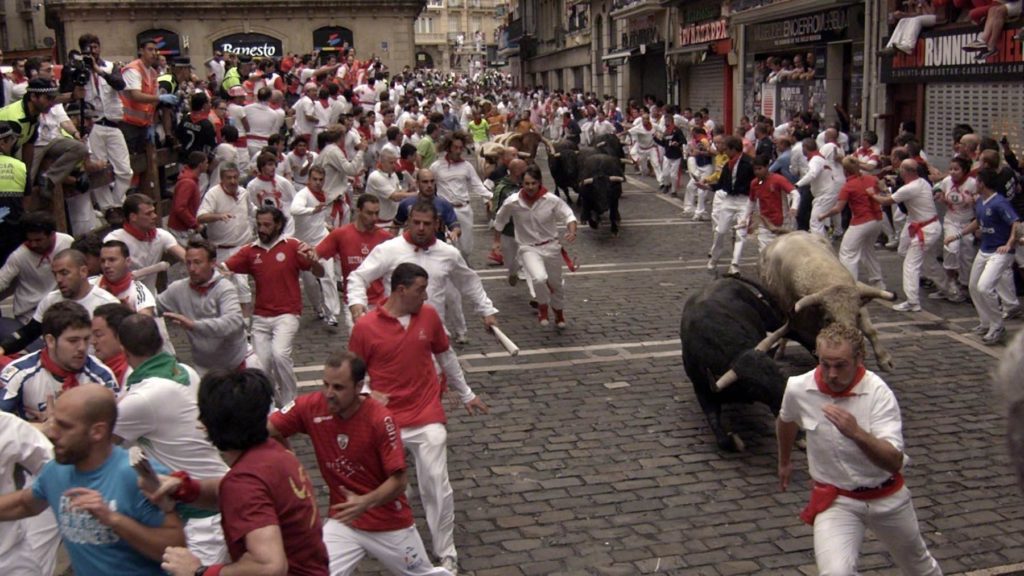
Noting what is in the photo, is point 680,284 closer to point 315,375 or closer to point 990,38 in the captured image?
point 315,375

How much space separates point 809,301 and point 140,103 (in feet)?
34.1

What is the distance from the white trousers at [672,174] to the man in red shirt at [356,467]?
19143mm

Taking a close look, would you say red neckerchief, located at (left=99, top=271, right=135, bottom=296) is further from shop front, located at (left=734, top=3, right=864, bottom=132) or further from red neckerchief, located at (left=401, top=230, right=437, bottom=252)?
shop front, located at (left=734, top=3, right=864, bottom=132)

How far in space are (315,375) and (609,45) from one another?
39.5 meters

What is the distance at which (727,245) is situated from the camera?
59.5 feet

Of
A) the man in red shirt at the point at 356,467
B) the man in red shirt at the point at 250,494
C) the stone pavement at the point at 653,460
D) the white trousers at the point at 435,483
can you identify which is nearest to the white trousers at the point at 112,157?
the stone pavement at the point at 653,460

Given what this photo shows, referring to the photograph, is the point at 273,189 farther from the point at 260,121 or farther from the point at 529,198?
the point at 260,121

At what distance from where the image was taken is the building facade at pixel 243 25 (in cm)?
4812

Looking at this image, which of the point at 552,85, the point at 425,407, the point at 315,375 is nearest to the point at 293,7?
the point at 552,85

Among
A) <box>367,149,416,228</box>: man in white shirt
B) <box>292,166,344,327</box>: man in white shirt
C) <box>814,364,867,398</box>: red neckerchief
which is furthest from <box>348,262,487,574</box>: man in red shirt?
Result: <box>367,149,416,228</box>: man in white shirt

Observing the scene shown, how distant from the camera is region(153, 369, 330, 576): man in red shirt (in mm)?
4039

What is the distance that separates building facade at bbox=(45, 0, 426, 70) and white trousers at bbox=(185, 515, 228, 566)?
45672mm

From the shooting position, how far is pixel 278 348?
9.05 meters

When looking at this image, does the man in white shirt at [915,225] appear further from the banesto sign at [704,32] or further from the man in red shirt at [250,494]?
the banesto sign at [704,32]
